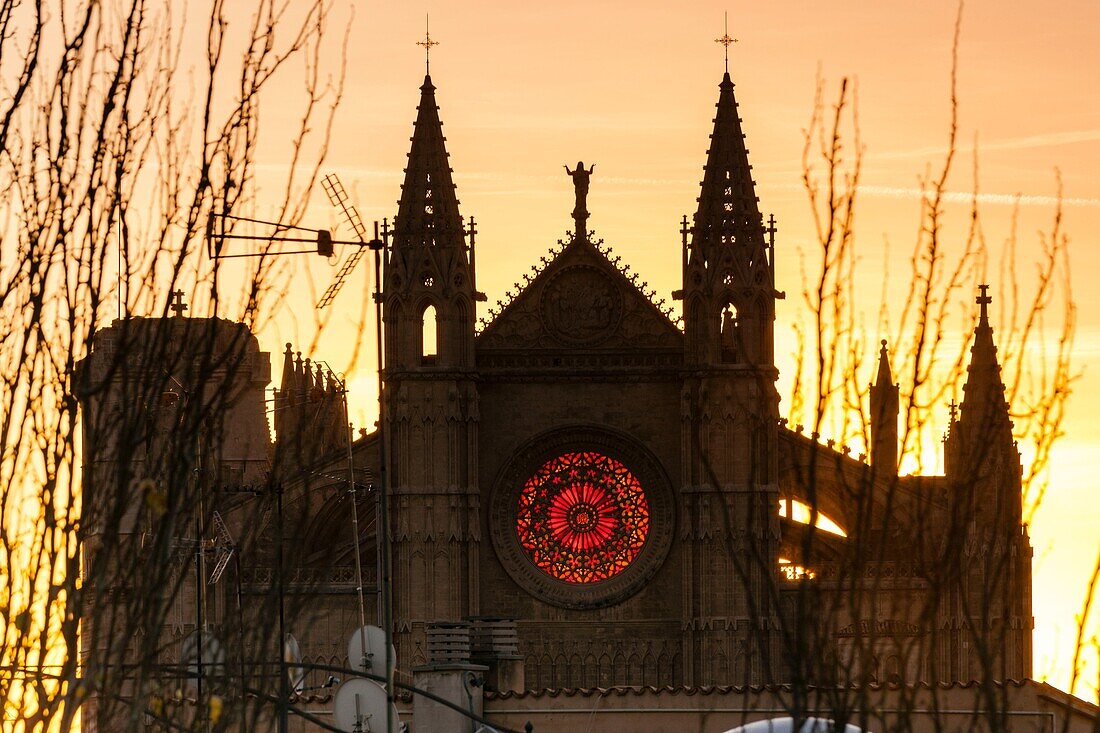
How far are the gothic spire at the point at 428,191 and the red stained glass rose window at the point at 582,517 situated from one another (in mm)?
5871

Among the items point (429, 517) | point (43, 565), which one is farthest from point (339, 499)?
point (43, 565)

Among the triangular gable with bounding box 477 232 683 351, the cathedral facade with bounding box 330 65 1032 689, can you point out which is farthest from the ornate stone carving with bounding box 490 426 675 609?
the triangular gable with bounding box 477 232 683 351

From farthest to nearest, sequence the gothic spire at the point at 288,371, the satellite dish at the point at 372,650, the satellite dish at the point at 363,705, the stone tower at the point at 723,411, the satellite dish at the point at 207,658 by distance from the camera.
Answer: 1. the gothic spire at the point at 288,371
2. the stone tower at the point at 723,411
3. the satellite dish at the point at 372,650
4. the satellite dish at the point at 363,705
5. the satellite dish at the point at 207,658

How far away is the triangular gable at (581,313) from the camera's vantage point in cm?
6400

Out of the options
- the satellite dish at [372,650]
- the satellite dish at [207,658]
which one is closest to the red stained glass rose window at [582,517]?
the satellite dish at [372,650]

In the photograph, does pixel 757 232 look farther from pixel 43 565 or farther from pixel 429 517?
pixel 43 565

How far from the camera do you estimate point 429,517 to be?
63.0 m

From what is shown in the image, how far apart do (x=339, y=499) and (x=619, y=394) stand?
279 inches

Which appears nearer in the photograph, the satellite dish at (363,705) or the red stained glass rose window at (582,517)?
the satellite dish at (363,705)

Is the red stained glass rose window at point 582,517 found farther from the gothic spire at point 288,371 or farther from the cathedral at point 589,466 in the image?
the gothic spire at point 288,371

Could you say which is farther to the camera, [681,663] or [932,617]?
[681,663]

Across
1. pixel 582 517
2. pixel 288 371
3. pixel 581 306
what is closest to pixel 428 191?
pixel 581 306

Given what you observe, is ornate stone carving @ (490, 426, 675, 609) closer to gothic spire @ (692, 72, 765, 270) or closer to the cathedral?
the cathedral

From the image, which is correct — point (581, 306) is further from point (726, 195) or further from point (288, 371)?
point (288, 371)
